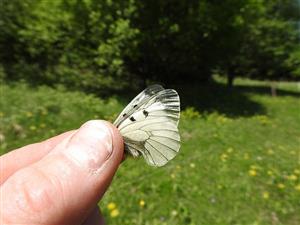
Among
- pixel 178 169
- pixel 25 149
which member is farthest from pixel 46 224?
pixel 178 169

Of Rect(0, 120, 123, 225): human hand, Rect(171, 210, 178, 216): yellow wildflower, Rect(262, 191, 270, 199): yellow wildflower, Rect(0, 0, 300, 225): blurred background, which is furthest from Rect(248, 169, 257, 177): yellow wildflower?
Rect(0, 120, 123, 225): human hand

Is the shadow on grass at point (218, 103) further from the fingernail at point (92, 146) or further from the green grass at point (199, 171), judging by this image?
the fingernail at point (92, 146)

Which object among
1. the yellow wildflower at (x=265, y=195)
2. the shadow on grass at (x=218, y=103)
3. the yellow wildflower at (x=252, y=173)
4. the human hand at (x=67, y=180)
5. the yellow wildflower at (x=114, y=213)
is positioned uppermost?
the human hand at (x=67, y=180)

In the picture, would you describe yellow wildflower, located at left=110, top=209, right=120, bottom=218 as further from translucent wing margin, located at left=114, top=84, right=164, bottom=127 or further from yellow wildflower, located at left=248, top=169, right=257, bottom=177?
translucent wing margin, located at left=114, top=84, right=164, bottom=127

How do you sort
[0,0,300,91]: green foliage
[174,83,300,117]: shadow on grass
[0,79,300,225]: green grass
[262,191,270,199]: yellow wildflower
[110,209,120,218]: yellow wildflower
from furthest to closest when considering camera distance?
[174,83,300,117]: shadow on grass < [0,0,300,91]: green foliage < [262,191,270,199]: yellow wildflower < [0,79,300,225]: green grass < [110,209,120,218]: yellow wildflower

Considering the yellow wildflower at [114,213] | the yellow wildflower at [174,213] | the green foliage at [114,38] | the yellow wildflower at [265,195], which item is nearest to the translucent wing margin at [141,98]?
the yellow wildflower at [114,213]

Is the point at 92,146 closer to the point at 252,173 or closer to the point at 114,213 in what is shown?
the point at 114,213
